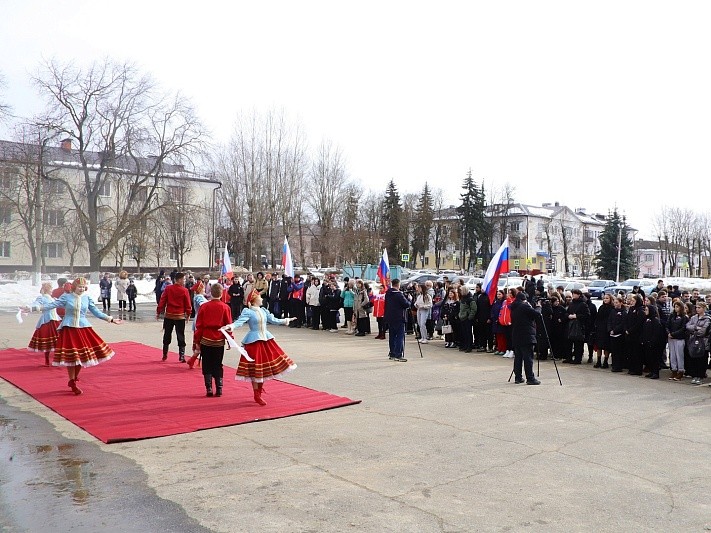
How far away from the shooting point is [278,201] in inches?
2392

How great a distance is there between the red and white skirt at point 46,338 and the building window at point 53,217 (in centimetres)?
3777

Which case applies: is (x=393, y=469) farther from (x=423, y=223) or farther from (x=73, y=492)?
(x=423, y=223)

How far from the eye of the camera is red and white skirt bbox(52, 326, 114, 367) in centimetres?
1002

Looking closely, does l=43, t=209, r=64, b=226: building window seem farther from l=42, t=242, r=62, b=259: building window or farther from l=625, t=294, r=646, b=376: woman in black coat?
l=625, t=294, r=646, b=376: woman in black coat

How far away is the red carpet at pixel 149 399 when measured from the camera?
842cm

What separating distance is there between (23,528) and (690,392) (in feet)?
36.0

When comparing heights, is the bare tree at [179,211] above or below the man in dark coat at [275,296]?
above

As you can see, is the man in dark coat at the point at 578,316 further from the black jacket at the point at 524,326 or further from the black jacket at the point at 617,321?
the black jacket at the point at 524,326

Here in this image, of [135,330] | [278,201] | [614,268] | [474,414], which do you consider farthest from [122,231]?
[614,268]

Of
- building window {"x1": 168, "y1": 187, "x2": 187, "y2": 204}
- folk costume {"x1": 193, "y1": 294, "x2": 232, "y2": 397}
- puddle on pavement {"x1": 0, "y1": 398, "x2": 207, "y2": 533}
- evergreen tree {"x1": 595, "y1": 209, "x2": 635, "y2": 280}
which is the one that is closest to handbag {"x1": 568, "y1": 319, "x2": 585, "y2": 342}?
folk costume {"x1": 193, "y1": 294, "x2": 232, "y2": 397}

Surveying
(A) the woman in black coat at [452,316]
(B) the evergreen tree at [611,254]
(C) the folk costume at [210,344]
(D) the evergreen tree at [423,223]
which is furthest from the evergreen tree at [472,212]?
(C) the folk costume at [210,344]

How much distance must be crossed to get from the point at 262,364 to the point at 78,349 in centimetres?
302

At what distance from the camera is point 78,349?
10.2 m

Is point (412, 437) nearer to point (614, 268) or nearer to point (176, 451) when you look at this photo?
point (176, 451)
